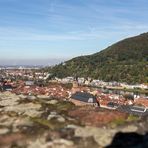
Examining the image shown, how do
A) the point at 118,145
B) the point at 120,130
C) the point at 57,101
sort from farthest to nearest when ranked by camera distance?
the point at 57,101, the point at 120,130, the point at 118,145

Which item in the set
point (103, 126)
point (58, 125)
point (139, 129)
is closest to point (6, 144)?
point (58, 125)

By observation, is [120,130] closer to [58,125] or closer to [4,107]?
[58,125]

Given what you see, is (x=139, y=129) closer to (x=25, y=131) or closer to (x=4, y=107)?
(x=25, y=131)

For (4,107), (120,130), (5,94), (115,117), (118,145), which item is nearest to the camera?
(118,145)

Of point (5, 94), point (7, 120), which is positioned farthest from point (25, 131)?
point (5, 94)

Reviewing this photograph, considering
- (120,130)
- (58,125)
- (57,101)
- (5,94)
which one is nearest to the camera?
(120,130)

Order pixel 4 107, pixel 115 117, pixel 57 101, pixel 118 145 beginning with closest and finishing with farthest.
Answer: pixel 118 145
pixel 115 117
pixel 4 107
pixel 57 101

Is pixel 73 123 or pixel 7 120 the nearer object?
pixel 73 123

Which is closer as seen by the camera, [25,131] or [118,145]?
[118,145]
